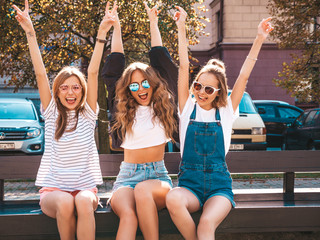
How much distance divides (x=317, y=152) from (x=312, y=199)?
0.63m

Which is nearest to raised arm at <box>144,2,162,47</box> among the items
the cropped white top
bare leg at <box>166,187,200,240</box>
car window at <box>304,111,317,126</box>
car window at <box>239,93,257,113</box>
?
the cropped white top

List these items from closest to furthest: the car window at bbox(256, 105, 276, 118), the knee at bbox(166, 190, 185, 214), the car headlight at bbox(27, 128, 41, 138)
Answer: the knee at bbox(166, 190, 185, 214) → the car headlight at bbox(27, 128, 41, 138) → the car window at bbox(256, 105, 276, 118)

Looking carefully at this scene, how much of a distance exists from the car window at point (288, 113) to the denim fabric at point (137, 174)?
12.0m

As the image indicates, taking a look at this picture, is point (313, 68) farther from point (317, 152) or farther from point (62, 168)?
point (62, 168)

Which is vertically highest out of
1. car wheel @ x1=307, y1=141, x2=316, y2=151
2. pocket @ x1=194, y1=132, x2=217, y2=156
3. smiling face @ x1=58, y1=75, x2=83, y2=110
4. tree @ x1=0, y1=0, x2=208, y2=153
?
tree @ x1=0, y1=0, x2=208, y2=153

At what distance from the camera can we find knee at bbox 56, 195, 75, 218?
3.45 metres

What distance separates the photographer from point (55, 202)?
3.50 meters

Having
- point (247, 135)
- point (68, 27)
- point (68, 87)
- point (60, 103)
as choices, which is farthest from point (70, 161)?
point (247, 135)

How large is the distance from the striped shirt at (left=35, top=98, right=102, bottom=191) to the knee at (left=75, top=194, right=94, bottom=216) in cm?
26

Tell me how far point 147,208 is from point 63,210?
67 cm

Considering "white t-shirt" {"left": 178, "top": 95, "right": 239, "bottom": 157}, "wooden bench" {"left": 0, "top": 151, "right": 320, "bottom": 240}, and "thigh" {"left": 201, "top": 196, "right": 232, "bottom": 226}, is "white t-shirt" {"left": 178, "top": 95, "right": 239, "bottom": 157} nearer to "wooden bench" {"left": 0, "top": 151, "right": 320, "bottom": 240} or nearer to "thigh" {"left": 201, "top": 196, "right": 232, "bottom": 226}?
"thigh" {"left": 201, "top": 196, "right": 232, "bottom": 226}

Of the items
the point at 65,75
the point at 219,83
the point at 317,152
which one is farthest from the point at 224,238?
the point at 65,75

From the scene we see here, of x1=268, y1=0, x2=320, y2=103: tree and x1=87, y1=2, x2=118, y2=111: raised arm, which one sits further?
x1=268, y1=0, x2=320, y2=103: tree

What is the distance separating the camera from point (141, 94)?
3.88 meters
